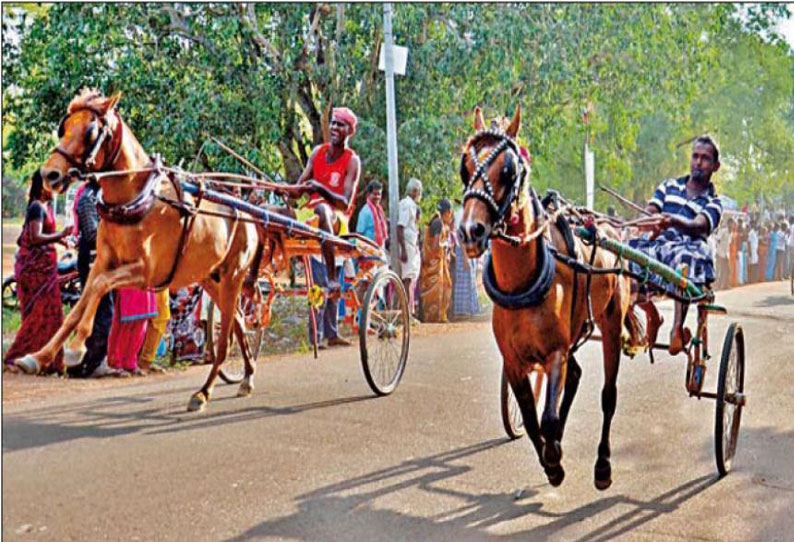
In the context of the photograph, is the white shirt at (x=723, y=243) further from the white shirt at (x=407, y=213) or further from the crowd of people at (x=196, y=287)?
the white shirt at (x=407, y=213)

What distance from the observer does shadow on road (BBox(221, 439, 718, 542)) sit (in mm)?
3523

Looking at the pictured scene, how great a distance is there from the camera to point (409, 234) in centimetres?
563

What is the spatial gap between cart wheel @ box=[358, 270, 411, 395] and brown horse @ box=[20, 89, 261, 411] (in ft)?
2.60

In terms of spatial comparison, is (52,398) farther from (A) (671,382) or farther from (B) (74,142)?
(A) (671,382)

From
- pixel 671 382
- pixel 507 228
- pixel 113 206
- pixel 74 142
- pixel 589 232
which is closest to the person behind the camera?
pixel 507 228

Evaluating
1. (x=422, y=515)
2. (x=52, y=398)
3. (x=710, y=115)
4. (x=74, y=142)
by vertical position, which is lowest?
(x=422, y=515)

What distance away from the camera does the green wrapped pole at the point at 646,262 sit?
3.82 meters

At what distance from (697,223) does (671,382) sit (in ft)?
6.09

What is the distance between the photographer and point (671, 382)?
19.0ft

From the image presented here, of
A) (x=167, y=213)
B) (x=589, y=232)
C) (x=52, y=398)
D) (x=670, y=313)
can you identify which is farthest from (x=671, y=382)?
(x=52, y=398)

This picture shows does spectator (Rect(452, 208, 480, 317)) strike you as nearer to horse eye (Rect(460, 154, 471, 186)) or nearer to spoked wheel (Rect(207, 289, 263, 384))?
spoked wheel (Rect(207, 289, 263, 384))

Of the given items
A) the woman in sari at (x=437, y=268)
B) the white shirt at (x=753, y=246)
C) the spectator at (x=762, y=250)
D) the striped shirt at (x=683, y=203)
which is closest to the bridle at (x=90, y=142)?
the woman in sari at (x=437, y=268)

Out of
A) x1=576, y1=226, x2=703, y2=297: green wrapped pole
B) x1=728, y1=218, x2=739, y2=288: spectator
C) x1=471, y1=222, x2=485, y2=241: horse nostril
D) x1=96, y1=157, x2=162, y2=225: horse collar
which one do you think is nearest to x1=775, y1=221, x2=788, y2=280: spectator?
x1=728, y1=218, x2=739, y2=288: spectator

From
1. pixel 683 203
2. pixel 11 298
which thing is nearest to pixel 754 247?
pixel 683 203
